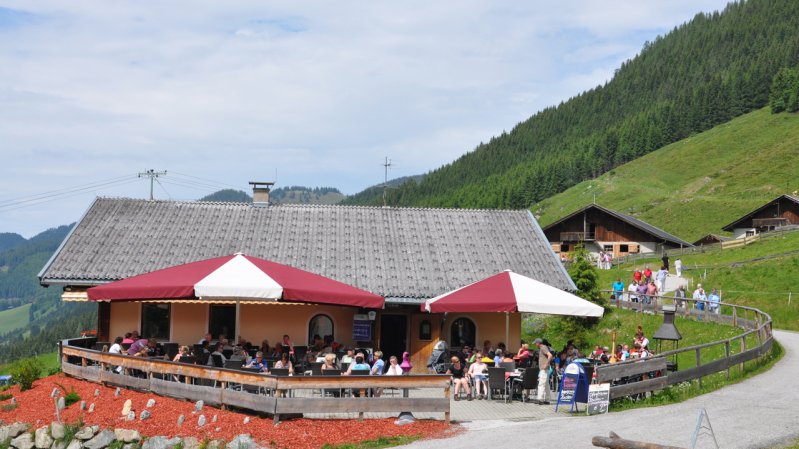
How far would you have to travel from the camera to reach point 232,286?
17.3 m

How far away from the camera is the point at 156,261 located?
81.1 ft

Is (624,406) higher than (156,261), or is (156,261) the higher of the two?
(156,261)

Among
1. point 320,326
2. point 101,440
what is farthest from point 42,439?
point 320,326

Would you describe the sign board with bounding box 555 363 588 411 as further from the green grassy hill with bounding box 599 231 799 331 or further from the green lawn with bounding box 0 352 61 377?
the green grassy hill with bounding box 599 231 799 331

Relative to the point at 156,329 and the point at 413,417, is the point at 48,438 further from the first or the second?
the point at 413,417

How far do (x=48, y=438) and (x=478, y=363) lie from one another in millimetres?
9039

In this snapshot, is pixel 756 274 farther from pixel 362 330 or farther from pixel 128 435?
pixel 128 435

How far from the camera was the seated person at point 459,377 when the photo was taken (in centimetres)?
1823

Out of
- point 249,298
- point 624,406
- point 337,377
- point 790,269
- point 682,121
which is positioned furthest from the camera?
point 682,121

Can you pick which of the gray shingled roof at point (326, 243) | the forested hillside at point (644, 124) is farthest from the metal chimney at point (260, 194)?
the forested hillside at point (644, 124)

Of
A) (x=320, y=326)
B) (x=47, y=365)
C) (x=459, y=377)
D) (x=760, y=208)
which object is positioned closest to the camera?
(x=459, y=377)

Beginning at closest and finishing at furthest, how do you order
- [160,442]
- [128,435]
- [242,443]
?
1. [242,443]
2. [160,442]
3. [128,435]

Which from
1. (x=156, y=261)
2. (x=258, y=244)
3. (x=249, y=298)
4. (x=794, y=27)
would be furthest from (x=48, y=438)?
(x=794, y=27)

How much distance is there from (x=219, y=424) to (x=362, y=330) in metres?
8.80
